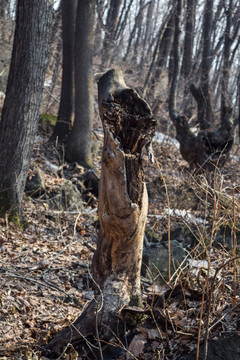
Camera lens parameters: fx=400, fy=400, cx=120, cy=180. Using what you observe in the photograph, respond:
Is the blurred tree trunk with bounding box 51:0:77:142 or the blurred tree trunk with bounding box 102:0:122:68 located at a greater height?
the blurred tree trunk with bounding box 102:0:122:68

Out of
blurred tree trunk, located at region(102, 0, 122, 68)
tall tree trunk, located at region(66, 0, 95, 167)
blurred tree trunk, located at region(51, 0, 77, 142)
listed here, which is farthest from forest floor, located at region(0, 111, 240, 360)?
blurred tree trunk, located at region(102, 0, 122, 68)

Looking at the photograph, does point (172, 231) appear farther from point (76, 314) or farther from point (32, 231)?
point (76, 314)

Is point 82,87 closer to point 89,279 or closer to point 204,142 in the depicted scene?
point 204,142

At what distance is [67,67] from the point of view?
1184cm

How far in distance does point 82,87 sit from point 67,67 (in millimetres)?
1334

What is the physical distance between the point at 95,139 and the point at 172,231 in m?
5.28

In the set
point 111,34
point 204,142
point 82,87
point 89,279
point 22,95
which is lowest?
point 89,279

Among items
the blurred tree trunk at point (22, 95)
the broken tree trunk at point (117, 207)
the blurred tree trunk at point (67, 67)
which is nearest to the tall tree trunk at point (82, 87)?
the blurred tree trunk at point (67, 67)

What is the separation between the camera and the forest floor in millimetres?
3451

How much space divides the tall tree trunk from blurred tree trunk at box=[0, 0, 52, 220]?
410 centimetres

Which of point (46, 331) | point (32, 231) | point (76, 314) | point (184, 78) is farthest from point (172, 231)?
point (184, 78)

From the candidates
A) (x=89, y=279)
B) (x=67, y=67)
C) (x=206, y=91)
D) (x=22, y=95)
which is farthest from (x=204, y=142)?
(x=89, y=279)

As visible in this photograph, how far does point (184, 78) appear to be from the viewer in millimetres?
17531

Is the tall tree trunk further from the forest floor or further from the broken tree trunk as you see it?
the broken tree trunk
